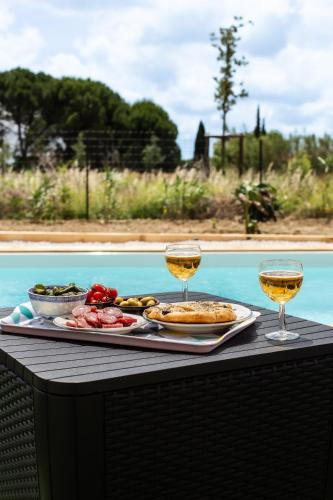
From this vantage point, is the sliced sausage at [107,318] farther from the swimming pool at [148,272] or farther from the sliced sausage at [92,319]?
the swimming pool at [148,272]

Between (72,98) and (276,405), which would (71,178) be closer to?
(276,405)

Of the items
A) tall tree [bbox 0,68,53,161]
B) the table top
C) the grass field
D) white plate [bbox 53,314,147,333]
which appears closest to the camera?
the table top

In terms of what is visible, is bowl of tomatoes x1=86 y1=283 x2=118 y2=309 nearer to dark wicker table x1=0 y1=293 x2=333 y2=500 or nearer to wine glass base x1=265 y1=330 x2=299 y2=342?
dark wicker table x1=0 y1=293 x2=333 y2=500

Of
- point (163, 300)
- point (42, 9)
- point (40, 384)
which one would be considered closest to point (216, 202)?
point (163, 300)

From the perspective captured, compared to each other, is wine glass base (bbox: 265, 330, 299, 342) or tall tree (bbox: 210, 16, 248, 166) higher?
tall tree (bbox: 210, 16, 248, 166)

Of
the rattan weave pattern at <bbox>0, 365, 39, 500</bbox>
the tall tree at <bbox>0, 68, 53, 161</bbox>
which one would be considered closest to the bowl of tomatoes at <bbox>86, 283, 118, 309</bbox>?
the rattan weave pattern at <bbox>0, 365, 39, 500</bbox>

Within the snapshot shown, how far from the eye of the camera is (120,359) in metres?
1.84

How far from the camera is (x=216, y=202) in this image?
1165cm

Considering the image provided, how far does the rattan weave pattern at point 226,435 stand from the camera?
178cm

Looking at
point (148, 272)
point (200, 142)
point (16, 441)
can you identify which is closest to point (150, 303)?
point (16, 441)

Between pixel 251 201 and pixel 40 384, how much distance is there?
8906mm

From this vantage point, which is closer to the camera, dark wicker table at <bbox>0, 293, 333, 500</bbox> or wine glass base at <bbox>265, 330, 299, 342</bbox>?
dark wicker table at <bbox>0, 293, 333, 500</bbox>

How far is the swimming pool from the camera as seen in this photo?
706cm

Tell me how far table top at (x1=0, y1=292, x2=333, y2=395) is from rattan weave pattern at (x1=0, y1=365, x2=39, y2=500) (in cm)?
6
